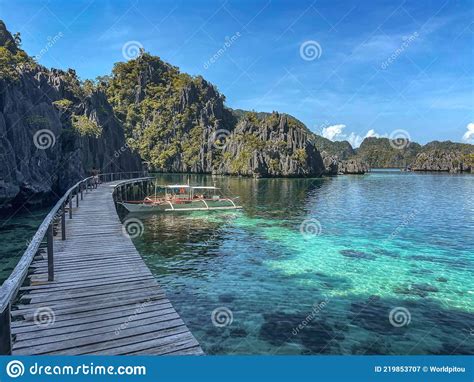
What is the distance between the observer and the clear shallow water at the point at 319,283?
13008mm

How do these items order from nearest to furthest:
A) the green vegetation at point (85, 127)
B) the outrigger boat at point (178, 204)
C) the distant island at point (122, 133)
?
1. the distant island at point (122, 133)
2. the outrigger boat at point (178, 204)
3. the green vegetation at point (85, 127)

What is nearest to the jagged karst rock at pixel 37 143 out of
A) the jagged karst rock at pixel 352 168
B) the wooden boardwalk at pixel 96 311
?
the wooden boardwalk at pixel 96 311

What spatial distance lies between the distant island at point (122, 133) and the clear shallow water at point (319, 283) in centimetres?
1555

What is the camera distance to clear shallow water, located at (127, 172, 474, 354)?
13.0m

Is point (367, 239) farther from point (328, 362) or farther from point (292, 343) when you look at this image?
point (328, 362)

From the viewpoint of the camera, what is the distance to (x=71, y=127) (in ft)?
177

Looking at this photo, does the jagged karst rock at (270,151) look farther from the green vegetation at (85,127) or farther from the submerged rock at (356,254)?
the submerged rock at (356,254)

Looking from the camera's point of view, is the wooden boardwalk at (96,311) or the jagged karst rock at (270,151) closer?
the wooden boardwalk at (96,311)

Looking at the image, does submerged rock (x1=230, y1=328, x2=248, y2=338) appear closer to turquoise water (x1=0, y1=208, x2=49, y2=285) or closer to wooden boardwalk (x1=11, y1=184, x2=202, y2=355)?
wooden boardwalk (x1=11, y1=184, x2=202, y2=355)

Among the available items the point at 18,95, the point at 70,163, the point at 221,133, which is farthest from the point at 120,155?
the point at 221,133

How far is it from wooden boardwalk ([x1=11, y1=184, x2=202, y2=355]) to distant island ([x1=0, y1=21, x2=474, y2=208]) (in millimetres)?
22796

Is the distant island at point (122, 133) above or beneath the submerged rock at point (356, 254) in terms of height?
above

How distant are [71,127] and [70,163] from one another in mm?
9529

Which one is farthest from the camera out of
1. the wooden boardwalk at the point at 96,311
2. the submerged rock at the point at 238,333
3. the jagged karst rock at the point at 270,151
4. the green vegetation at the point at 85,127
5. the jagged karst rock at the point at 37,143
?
the jagged karst rock at the point at 270,151
